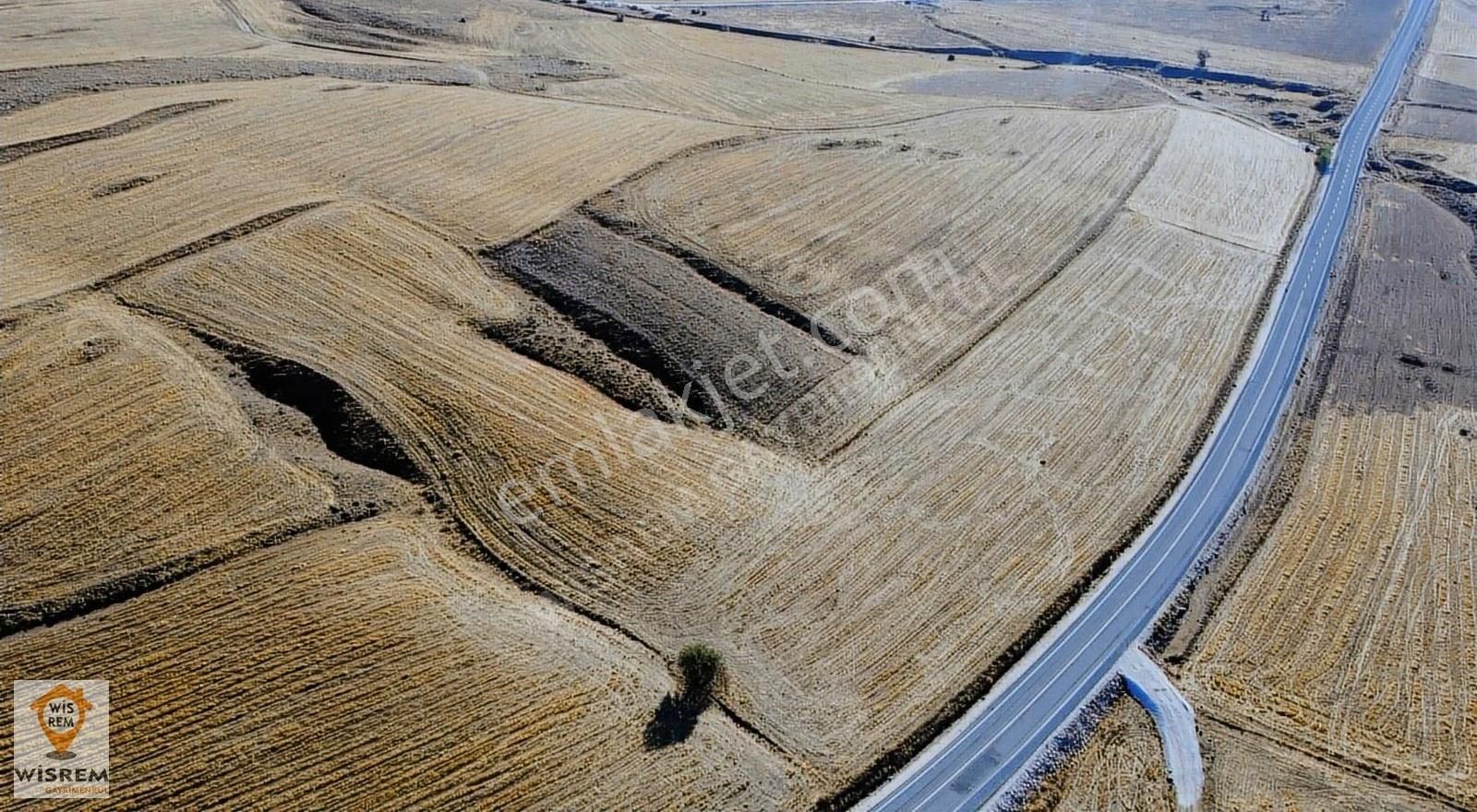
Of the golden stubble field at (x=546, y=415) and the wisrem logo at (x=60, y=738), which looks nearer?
the wisrem logo at (x=60, y=738)

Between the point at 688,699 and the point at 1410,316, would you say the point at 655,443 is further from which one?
the point at 1410,316

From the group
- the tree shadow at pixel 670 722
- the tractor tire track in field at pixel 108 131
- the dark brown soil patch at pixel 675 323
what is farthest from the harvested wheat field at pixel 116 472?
the tractor tire track in field at pixel 108 131

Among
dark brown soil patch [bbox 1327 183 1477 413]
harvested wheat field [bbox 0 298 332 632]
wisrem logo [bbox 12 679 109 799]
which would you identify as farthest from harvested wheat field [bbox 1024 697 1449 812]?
harvested wheat field [bbox 0 298 332 632]

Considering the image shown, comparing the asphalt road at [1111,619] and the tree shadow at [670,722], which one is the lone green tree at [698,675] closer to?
the tree shadow at [670,722]

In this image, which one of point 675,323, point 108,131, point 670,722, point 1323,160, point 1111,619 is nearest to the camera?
point 670,722

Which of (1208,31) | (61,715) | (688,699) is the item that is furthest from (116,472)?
(1208,31)

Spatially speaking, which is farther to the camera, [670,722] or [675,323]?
[675,323]

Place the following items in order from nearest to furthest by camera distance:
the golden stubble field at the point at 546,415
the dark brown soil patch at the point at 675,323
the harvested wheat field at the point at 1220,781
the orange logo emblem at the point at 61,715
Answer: the orange logo emblem at the point at 61,715 < the harvested wheat field at the point at 1220,781 < the golden stubble field at the point at 546,415 < the dark brown soil patch at the point at 675,323
